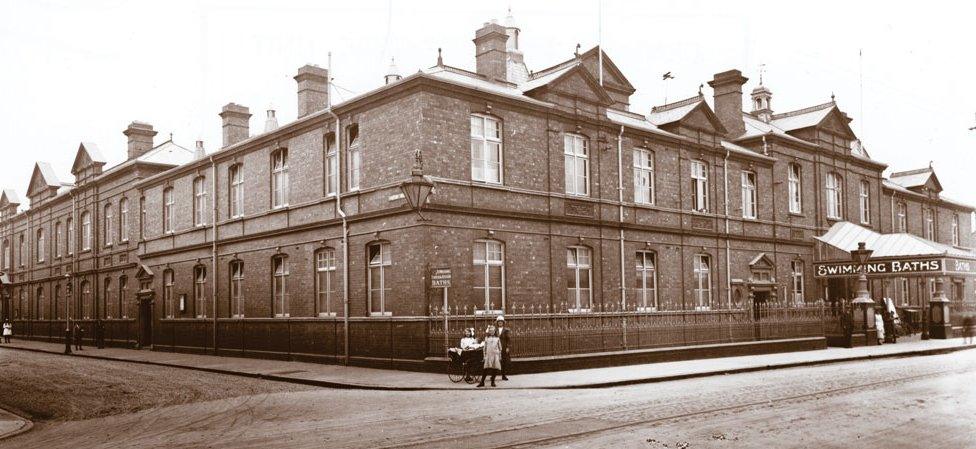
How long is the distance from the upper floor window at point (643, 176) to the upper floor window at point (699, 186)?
251 centimetres

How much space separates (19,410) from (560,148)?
52.4 ft

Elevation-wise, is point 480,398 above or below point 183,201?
below

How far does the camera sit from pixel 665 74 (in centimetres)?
3709

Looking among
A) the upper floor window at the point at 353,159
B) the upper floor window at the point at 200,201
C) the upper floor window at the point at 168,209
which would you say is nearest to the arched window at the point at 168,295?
the upper floor window at the point at 168,209

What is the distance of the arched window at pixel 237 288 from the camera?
99.9 feet

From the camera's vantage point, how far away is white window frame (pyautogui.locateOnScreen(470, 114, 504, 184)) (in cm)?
2394

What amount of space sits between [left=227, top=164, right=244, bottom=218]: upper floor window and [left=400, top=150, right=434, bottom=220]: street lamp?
1213 centimetres

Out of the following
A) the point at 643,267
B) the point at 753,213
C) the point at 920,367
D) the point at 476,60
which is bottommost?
the point at 920,367

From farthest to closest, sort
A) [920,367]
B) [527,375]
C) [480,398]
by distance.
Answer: [920,367], [527,375], [480,398]

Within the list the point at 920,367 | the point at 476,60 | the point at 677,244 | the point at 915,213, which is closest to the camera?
the point at 920,367

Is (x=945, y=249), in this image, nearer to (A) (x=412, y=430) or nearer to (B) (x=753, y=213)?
(B) (x=753, y=213)

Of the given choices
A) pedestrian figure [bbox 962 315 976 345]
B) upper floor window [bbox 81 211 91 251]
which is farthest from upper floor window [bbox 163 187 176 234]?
pedestrian figure [bbox 962 315 976 345]

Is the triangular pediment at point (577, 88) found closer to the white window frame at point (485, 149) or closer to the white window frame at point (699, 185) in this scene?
the white window frame at point (485, 149)

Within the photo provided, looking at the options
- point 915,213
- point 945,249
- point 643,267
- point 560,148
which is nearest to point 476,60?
point 560,148
